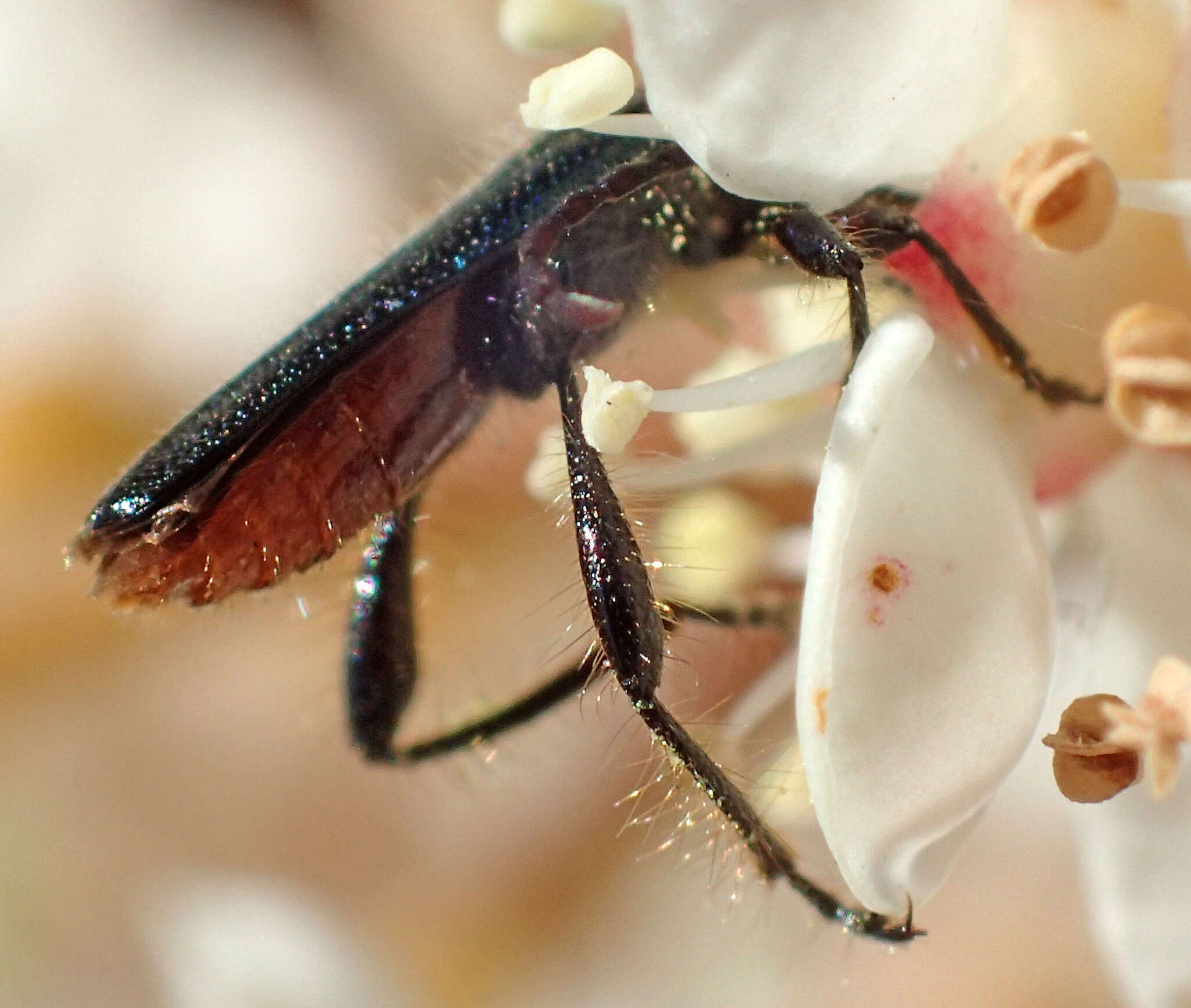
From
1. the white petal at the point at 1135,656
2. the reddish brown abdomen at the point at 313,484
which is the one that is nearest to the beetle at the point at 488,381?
the reddish brown abdomen at the point at 313,484

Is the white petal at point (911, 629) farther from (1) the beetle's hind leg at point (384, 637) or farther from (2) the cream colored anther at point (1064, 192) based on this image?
(1) the beetle's hind leg at point (384, 637)

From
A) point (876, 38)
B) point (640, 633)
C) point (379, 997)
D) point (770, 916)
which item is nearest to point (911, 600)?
point (640, 633)

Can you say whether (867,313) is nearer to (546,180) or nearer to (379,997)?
(546,180)

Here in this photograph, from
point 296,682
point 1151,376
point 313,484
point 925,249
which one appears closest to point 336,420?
point 313,484

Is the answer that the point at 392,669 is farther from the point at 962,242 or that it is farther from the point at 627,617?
the point at 962,242

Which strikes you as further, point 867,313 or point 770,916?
point 770,916
